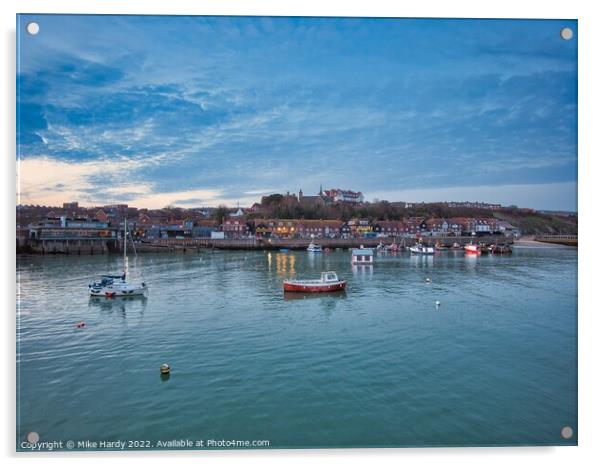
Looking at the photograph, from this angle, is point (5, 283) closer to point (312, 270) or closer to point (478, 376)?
point (478, 376)

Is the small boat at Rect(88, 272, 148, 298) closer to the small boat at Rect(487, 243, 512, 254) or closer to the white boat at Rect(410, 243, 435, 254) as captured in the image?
the white boat at Rect(410, 243, 435, 254)

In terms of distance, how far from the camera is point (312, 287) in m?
12.3

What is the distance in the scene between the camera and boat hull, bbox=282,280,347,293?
1214 centimetres

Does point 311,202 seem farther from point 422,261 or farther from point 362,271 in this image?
point 362,271

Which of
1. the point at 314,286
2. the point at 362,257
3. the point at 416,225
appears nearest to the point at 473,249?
the point at 416,225

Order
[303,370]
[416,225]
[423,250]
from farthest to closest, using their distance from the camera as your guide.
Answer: [416,225], [423,250], [303,370]

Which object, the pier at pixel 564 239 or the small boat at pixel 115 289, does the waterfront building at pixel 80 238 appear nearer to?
the small boat at pixel 115 289

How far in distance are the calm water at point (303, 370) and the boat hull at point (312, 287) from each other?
4.91ft

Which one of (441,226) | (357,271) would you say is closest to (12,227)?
(357,271)

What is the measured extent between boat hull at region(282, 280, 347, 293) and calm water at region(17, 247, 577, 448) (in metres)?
1.50

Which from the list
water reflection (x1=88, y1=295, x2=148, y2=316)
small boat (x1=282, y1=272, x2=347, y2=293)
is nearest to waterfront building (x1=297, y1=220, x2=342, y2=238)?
small boat (x1=282, y1=272, x2=347, y2=293)

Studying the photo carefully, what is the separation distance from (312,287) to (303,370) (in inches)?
271

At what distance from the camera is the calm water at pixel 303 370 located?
13.6 feet

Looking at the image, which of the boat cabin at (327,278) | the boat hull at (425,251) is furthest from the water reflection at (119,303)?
the boat hull at (425,251)
